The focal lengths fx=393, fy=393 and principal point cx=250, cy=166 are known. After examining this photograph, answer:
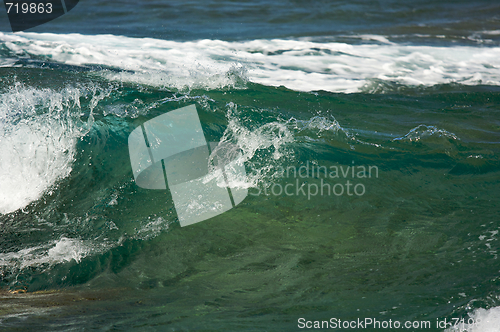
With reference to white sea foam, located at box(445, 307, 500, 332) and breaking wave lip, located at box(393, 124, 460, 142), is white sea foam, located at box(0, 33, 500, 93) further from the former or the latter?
white sea foam, located at box(445, 307, 500, 332)

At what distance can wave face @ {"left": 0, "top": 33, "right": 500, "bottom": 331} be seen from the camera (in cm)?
253

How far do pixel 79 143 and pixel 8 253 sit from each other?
123 cm

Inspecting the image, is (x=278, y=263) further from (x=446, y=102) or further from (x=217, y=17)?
(x=217, y=17)

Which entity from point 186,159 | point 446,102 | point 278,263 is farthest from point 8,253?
point 446,102

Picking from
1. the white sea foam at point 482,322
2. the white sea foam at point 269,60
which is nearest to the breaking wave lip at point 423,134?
the white sea foam at point 269,60

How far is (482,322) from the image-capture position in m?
2.27

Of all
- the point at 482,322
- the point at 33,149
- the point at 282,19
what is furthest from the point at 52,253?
the point at 282,19

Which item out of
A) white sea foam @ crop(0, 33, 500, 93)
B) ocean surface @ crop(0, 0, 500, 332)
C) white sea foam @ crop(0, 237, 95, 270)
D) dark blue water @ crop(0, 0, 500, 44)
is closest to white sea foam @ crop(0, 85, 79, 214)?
ocean surface @ crop(0, 0, 500, 332)

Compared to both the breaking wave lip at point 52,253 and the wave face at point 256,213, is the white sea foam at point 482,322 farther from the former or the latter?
the breaking wave lip at point 52,253

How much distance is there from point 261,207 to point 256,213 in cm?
8

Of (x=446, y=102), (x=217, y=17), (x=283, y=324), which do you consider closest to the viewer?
(x=283, y=324)

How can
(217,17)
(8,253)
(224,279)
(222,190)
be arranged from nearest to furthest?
(224,279) < (8,253) < (222,190) < (217,17)

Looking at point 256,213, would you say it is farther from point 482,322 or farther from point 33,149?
point 33,149

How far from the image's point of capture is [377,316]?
2377mm
